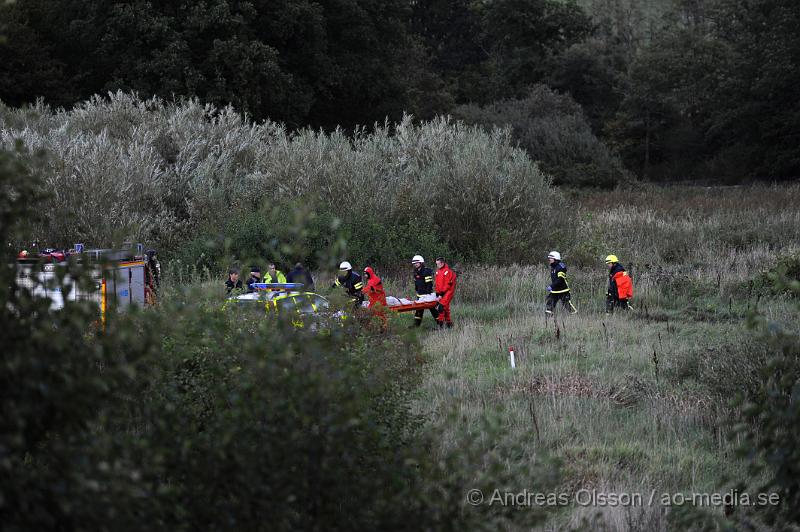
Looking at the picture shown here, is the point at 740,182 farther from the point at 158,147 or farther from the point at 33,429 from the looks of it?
the point at 33,429

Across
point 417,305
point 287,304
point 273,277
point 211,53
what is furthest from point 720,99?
point 287,304

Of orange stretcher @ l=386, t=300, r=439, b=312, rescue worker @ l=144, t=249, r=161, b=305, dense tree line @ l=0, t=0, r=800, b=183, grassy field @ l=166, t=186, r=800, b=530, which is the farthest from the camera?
dense tree line @ l=0, t=0, r=800, b=183

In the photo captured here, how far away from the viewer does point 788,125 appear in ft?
169

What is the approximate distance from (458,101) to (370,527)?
207 feet

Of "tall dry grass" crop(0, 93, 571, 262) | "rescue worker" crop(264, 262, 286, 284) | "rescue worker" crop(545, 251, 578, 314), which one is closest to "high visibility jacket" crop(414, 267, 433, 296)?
"rescue worker" crop(545, 251, 578, 314)

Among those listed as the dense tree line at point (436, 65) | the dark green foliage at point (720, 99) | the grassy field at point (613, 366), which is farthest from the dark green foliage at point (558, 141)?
the grassy field at point (613, 366)

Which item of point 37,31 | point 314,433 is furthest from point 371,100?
point 314,433

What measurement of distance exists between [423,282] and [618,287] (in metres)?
3.56

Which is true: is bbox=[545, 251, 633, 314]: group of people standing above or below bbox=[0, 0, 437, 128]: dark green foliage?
below

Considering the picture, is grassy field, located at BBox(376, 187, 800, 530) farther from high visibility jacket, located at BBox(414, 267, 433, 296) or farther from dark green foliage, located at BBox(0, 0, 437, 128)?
dark green foliage, located at BBox(0, 0, 437, 128)

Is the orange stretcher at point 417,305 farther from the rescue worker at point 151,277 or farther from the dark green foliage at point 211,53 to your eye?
the dark green foliage at point 211,53

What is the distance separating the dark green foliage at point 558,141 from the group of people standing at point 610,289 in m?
31.2

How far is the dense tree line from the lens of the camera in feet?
123

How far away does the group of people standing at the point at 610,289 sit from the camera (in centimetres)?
1753
